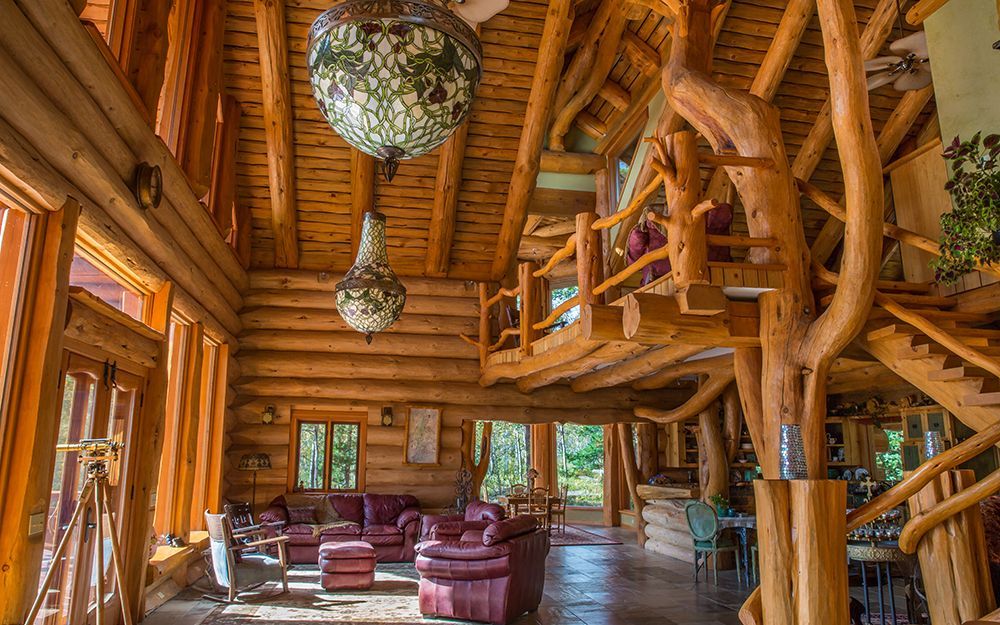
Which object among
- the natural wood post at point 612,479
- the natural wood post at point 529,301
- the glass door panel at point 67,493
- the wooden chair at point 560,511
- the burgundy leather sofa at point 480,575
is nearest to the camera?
the glass door panel at point 67,493

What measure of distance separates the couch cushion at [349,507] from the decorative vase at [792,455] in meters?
7.94

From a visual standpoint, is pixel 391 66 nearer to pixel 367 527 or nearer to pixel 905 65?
pixel 905 65

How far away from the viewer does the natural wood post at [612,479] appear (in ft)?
55.9

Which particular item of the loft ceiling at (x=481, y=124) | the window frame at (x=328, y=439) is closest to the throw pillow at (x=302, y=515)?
the window frame at (x=328, y=439)

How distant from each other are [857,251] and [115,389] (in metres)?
6.13

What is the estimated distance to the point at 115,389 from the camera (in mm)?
5973

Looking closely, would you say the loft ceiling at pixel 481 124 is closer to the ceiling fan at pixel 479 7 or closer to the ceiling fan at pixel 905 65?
the ceiling fan at pixel 479 7

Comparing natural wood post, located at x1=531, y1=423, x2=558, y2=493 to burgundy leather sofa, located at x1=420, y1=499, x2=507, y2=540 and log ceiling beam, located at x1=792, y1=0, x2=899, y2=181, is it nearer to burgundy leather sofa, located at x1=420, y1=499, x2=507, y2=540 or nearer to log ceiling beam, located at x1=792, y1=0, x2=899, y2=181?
burgundy leather sofa, located at x1=420, y1=499, x2=507, y2=540

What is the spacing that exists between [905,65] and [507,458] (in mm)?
13344

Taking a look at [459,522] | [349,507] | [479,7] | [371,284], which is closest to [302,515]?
[349,507]

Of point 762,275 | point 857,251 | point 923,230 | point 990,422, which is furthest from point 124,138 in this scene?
point 923,230

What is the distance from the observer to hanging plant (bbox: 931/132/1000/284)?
204 inches

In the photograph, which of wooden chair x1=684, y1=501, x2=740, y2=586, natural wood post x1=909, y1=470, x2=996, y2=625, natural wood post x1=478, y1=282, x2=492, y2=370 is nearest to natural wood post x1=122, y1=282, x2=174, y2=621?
natural wood post x1=478, y1=282, x2=492, y2=370

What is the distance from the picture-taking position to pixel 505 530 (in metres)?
6.82
